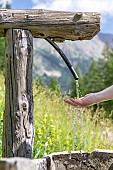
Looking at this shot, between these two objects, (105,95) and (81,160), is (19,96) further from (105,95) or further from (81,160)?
(81,160)

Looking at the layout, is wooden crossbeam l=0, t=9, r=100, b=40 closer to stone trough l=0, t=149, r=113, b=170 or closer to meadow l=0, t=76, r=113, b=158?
stone trough l=0, t=149, r=113, b=170

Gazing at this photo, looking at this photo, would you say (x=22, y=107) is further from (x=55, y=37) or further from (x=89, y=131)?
(x=89, y=131)

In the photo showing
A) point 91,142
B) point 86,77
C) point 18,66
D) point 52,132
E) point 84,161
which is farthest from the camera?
point 86,77

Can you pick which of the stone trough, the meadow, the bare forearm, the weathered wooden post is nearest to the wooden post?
the weathered wooden post

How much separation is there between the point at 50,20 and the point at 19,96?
542 mm

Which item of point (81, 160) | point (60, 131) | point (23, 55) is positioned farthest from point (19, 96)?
point (60, 131)

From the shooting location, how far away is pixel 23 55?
10.5 ft

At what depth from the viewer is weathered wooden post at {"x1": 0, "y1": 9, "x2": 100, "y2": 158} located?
3168mm

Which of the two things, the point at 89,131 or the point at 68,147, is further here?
the point at 89,131

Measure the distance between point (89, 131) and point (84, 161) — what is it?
3.10 metres

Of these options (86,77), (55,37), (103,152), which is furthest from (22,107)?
(86,77)

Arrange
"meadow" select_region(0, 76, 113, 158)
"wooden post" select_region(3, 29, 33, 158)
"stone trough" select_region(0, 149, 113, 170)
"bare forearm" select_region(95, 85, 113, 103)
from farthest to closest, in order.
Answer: "meadow" select_region(0, 76, 113, 158)
"stone trough" select_region(0, 149, 113, 170)
"wooden post" select_region(3, 29, 33, 158)
"bare forearm" select_region(95, 85, 113, 103)

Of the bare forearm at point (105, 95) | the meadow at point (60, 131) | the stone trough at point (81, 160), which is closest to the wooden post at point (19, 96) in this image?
the stone trough at point (81, 160)

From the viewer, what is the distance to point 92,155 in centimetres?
359
